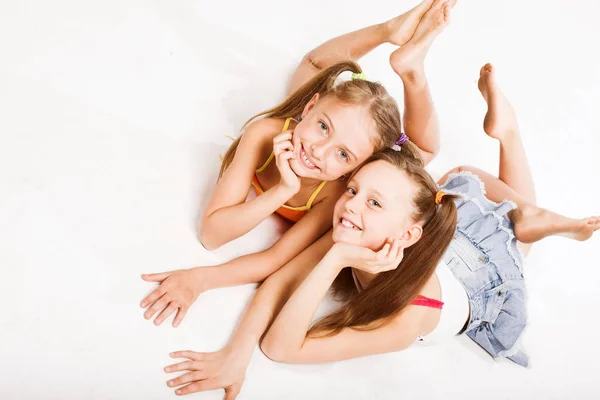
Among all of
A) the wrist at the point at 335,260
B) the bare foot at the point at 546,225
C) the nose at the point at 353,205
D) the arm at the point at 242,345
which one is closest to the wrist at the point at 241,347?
the arm at the point at 242,345

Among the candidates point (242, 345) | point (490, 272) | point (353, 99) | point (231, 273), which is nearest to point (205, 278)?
point (231, 273)

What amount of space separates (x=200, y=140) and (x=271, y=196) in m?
0.35

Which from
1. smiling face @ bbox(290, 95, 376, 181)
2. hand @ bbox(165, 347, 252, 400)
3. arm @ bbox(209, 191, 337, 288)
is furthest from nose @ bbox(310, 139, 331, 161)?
hand @ bbox(165, 347, 252, 400)

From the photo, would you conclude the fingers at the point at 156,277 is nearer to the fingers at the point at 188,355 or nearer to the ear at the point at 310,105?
the fingers at the point at 188,355

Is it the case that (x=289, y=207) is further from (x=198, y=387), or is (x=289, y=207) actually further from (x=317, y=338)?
(x=198, y=387)

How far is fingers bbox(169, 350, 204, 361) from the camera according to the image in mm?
1310

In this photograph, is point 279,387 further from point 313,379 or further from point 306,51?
point 306,51

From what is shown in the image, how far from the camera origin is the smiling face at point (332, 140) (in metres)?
1.44

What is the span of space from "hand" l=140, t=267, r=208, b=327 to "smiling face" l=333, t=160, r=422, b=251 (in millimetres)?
297

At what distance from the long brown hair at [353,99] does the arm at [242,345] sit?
0.29 metres

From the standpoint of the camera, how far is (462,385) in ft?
5.00

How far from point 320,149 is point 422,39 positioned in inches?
17.1

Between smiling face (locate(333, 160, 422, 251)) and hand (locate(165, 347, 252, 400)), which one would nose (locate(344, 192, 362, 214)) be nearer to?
smiling face (locate(333, 160, 422, 251))

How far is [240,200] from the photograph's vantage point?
152cm
